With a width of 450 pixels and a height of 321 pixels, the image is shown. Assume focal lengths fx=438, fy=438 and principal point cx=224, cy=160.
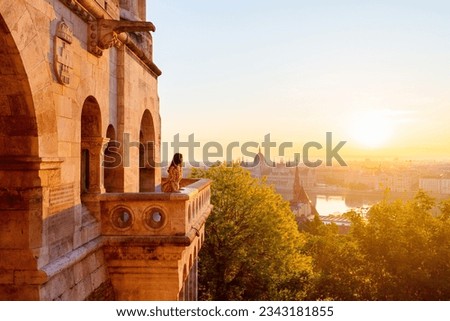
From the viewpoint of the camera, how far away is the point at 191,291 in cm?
1239

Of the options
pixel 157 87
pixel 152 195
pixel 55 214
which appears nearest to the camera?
pixel 55 214

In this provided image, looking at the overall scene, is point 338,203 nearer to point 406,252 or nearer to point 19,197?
point 406,252

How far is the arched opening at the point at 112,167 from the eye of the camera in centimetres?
923

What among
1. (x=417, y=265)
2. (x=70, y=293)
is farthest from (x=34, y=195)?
(x=417, y=265)

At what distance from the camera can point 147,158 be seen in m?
13.1

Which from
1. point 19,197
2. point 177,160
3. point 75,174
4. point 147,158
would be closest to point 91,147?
point 75,174

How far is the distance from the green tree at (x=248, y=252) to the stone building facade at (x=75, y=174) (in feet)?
36.1

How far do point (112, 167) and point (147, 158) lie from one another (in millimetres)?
3679

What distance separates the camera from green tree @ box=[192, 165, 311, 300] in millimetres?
19906

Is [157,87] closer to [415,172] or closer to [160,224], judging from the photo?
[160,224]

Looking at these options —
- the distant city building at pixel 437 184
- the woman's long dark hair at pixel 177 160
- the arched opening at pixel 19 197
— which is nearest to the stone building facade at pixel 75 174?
→ the arched opening at pixel 19 197

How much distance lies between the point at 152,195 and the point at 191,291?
6074 millimetres

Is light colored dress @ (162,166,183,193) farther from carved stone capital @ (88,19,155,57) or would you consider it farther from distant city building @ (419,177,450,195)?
distant city building @ (419,177,450,195)

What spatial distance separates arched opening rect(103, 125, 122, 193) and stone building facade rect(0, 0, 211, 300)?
21 millimetres
